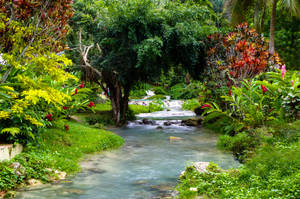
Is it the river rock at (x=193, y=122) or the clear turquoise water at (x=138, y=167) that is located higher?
the river rock at (x=193, y=122)

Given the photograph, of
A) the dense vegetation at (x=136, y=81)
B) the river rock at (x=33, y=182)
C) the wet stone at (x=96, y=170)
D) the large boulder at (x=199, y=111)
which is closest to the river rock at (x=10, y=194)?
the dense vegetation at (x=136, y=81)

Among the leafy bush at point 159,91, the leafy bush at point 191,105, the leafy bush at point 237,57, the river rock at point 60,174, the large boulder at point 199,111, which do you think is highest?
the leafy bush at point 237,57

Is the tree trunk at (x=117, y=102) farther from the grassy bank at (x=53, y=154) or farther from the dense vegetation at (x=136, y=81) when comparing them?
the grassy bank at (x=53, y=154)

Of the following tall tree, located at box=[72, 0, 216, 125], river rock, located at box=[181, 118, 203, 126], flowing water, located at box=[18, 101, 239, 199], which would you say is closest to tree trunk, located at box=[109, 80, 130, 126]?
tall tree, located at box=[72, 0, 216, 125]

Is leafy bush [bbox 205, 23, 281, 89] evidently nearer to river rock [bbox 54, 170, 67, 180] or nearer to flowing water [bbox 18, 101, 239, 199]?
flowing water [bbox 18, 101, 239, 199]

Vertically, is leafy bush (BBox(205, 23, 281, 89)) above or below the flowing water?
above

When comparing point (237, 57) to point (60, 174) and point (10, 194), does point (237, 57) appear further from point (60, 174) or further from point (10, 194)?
point (10, 194)

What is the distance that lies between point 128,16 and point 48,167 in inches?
289

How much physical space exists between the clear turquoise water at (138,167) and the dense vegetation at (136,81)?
1.37 ft

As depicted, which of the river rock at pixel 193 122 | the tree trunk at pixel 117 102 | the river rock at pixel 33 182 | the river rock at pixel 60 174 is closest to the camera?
the river rock at pixel 33 182

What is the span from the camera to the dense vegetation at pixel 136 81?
5500 millimetres

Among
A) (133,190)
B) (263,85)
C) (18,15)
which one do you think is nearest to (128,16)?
(263,85)

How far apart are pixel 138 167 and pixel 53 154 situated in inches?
76.9

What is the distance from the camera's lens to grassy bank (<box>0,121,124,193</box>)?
5703mm
